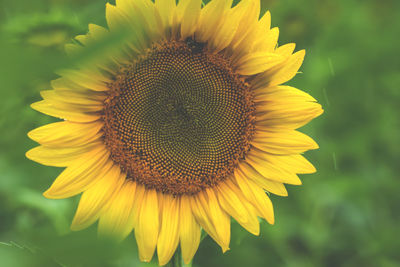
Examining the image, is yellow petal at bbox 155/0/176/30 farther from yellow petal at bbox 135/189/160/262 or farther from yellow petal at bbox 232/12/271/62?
yellow petal at bbox 135/189/160/262

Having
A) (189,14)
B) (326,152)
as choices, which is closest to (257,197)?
(189,14)

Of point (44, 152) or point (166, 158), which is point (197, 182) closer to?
point (166, 158)

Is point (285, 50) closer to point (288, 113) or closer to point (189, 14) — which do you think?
point (288, 113)

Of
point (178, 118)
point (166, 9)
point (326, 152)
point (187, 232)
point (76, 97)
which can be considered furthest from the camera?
point (326, 152)

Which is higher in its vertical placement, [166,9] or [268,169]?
[166,9]

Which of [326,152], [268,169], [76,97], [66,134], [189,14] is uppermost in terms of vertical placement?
[189,14]

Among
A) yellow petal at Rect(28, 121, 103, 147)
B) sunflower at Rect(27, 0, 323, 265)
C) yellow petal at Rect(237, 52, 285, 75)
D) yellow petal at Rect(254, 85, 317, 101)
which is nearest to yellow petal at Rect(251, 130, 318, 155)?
sunflower at Rect(27, 0, 323, 265)

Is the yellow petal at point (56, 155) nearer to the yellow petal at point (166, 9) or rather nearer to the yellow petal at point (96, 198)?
the yellow petal at point (96, 198)
